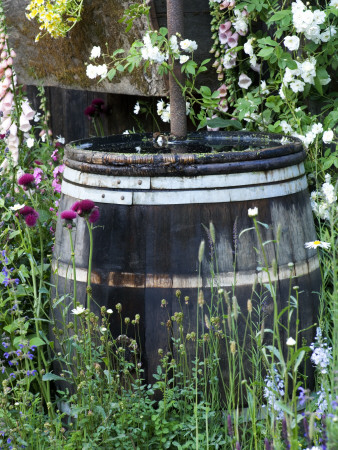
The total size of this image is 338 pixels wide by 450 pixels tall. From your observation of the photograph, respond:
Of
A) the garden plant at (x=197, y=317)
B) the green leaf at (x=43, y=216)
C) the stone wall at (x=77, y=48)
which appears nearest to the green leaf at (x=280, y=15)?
the garden plant at (x=197, y=317)

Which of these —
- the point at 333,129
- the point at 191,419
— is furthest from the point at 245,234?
the point at 333,129

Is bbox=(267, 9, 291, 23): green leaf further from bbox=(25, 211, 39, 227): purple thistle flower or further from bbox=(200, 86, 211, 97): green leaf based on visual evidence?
bbox=(25, 211, 39, 227): purple thistle flower

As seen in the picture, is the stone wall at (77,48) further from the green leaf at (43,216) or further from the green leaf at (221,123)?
the green leaf at (43,216)

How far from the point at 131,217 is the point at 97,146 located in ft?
A: 1.51

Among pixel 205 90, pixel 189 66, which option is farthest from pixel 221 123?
pixel 189 66

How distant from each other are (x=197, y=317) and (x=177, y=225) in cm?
26

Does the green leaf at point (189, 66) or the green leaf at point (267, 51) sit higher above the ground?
the green leaf at point (267, 51)

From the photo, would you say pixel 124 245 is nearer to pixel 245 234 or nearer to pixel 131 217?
pixel 131 217

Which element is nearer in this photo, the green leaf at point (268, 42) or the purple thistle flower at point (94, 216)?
the purple thistle flower at point (94, 216)

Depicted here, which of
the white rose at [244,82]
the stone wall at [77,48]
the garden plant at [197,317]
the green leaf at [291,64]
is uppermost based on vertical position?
the stone wall at [77,48]

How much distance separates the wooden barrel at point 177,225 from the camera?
1812mm

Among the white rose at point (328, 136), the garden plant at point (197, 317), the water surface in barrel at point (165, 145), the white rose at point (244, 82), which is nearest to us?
the garden plant at point (197, 317)

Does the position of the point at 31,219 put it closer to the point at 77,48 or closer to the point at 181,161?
the point at 181,161

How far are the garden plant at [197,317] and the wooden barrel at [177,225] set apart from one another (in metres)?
0.03
